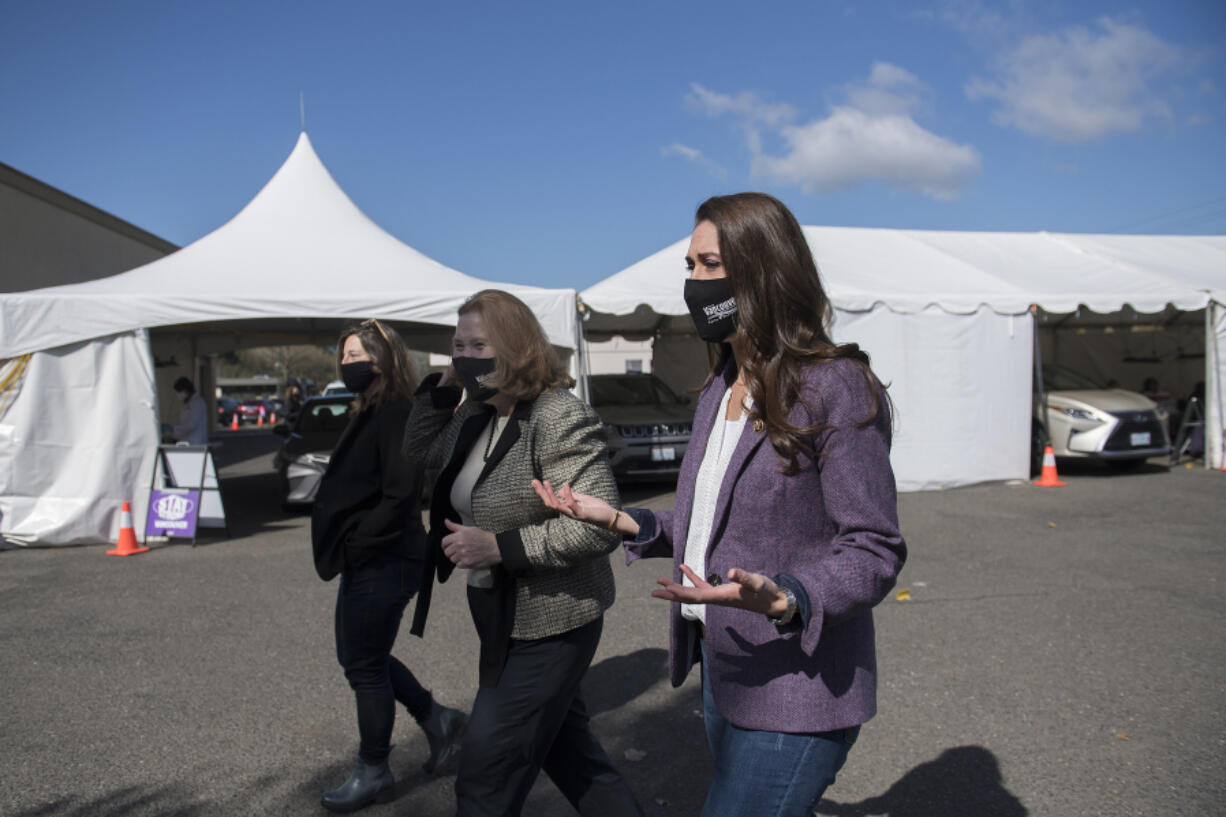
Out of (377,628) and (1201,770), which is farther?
(1201,770)

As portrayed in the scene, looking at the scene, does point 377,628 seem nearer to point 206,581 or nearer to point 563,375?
point 563,375

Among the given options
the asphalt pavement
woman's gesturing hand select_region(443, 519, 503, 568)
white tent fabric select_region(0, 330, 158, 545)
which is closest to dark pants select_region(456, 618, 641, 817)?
woman's gesturing hand select_region(443, 519, 503, 568)

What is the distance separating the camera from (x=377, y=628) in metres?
3.13

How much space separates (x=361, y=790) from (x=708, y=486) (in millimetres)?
2201

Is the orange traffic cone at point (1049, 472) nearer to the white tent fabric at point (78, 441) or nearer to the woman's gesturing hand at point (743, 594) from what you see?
the white tent fabric at point (78, 441)

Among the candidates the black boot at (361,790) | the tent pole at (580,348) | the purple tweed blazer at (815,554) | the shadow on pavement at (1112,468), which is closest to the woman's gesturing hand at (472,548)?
Result: the purple tweed blazer at (815,554)

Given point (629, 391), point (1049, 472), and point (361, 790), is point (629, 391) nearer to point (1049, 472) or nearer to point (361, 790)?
point (1049, 472)

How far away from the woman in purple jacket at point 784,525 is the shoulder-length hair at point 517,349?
0.81 m

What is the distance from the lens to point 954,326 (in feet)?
37.5

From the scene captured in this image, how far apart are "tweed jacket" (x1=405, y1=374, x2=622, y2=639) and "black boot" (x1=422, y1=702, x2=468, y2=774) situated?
4.44 feet

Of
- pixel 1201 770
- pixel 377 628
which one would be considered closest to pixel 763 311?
pixel 377 628

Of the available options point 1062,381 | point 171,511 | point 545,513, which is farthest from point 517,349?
point 1062,381

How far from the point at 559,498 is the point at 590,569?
52 centimetres

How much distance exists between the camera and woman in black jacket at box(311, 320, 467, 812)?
123 inches
